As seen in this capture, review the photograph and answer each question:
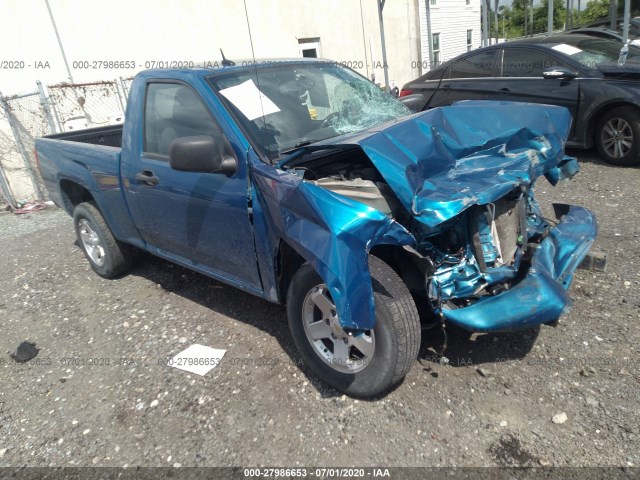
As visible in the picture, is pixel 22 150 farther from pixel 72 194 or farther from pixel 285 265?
pixel 285 265

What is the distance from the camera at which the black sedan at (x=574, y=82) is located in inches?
233

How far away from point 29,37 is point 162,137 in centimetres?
722

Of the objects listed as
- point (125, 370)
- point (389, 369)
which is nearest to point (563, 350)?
point (389, 369)

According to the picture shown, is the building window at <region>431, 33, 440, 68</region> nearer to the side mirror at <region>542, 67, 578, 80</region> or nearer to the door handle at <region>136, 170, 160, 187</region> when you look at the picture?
the side mirror at <region>542, 67, 578, 80</region>

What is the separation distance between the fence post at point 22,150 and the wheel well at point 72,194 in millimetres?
4252

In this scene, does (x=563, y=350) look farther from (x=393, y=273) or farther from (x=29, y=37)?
(x=29, y=37)

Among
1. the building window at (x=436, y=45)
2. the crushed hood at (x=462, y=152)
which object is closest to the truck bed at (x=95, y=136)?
the crushed hood at (x=462, y=152)

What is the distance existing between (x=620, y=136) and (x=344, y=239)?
5401 millimetres

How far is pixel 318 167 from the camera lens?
297 centimetres

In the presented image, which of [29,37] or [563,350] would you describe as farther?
[29,37]

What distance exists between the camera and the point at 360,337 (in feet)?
8.61

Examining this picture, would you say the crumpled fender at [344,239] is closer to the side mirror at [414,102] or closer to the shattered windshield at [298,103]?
the shattered windshield at [298,103]

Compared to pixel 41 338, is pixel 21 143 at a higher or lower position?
higher

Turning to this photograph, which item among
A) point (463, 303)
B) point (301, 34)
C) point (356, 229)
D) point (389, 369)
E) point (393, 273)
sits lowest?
point (389, 369)
